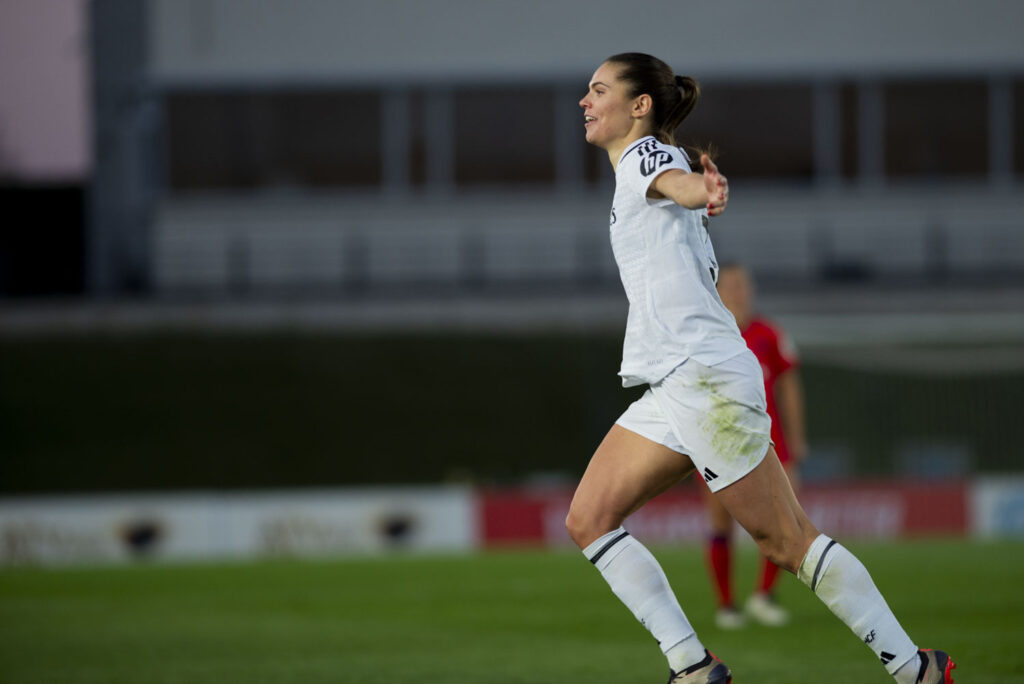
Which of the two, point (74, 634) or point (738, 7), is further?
point (738, 7)

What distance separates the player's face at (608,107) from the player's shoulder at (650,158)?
0.13 metres

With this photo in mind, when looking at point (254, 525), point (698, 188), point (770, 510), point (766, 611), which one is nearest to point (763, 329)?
point (766, 611)

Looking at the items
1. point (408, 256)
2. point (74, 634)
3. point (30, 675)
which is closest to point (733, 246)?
point (408, 256)

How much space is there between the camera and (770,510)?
4.98 metres

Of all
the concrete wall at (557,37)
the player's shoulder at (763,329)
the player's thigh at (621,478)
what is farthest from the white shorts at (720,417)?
the concrete wall at (557,37)

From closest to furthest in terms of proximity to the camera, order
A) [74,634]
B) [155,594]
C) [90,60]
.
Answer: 1. [74,634]
2. [155,594]
3. [90,60]

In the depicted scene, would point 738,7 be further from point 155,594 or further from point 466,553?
point 155,594

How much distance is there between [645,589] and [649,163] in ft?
4.67

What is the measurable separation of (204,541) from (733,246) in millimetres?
14058

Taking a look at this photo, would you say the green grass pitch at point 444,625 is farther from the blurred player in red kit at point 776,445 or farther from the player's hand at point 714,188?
the player's hand at point 714,188

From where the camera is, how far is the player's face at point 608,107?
517 cm

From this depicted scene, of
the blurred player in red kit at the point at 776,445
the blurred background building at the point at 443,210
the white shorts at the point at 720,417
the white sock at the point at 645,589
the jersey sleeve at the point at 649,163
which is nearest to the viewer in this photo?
the jersey sleeve at the point at 649,163

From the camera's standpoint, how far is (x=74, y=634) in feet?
32.2

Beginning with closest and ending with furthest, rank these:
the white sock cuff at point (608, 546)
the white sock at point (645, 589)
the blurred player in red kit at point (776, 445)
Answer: the white sock at point (645, 589) → the white sock cuff at point (608, 546) → the blurred player in red kit at point (776, 445)
